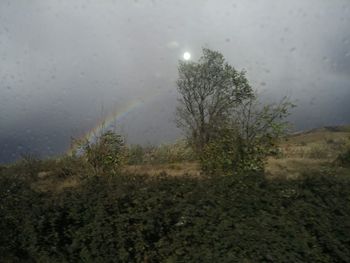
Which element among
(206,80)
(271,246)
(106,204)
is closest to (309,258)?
(271,246)

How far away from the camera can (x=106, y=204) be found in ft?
24.5

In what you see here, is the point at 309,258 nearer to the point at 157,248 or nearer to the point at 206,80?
the point at 157,248

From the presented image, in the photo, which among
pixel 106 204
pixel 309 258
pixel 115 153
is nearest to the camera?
pixel 309 258

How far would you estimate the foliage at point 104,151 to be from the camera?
67.2ft

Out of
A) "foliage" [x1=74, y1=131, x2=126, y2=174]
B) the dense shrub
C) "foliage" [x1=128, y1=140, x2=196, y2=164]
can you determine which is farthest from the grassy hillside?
"foliage" [x1=128, y1=140, x2=196, y2=164]

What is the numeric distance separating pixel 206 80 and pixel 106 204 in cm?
3091

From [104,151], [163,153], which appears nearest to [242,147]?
[104,151]

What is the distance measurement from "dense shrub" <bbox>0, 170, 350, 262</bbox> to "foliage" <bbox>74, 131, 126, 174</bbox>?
38.7 ft

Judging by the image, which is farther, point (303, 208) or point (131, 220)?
point (131, 220)

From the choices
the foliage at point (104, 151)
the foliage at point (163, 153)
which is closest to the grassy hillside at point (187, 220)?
the foliage at point (104, 151)

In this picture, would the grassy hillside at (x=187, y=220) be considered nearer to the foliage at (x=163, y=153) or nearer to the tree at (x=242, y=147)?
the tree at (x=242, y=147)

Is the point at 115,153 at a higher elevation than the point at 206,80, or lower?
lower

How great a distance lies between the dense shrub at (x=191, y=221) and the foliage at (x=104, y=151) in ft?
38.7

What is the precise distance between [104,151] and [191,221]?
1458 centimetres
